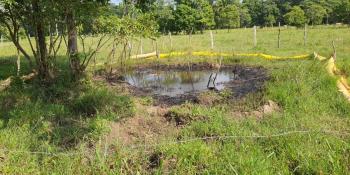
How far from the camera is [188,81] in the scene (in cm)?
1371

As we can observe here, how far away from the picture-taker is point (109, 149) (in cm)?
593

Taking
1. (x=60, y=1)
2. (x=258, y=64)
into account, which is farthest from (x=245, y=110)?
(x=258, y=64)

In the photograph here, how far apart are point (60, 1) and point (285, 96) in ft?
17.8

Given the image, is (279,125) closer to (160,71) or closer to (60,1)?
(60,1)

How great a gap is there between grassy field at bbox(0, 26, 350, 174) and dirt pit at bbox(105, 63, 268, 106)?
3.67ft

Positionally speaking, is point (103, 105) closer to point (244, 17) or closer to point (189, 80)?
point (189, 80)

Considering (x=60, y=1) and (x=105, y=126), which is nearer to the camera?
(x=105, y=126)

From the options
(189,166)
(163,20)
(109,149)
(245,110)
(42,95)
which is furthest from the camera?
(163,20)

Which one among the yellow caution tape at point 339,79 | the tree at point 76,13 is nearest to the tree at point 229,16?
the tree at point 76,13

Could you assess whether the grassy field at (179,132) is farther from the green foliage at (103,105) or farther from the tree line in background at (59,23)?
the tree line in background at (59,23)

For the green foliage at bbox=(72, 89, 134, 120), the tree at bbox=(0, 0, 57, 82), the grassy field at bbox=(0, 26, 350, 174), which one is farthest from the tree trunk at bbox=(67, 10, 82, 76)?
the green foliage at bbox=(72, 89, 134, 120)

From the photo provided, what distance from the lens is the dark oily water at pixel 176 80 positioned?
39.1 feet

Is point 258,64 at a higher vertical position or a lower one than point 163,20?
lower

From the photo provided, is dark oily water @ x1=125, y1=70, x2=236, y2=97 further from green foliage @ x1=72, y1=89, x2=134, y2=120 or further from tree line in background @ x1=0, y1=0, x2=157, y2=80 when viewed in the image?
green foliage @ x1=72, y1=89, x2=134, y2=120
